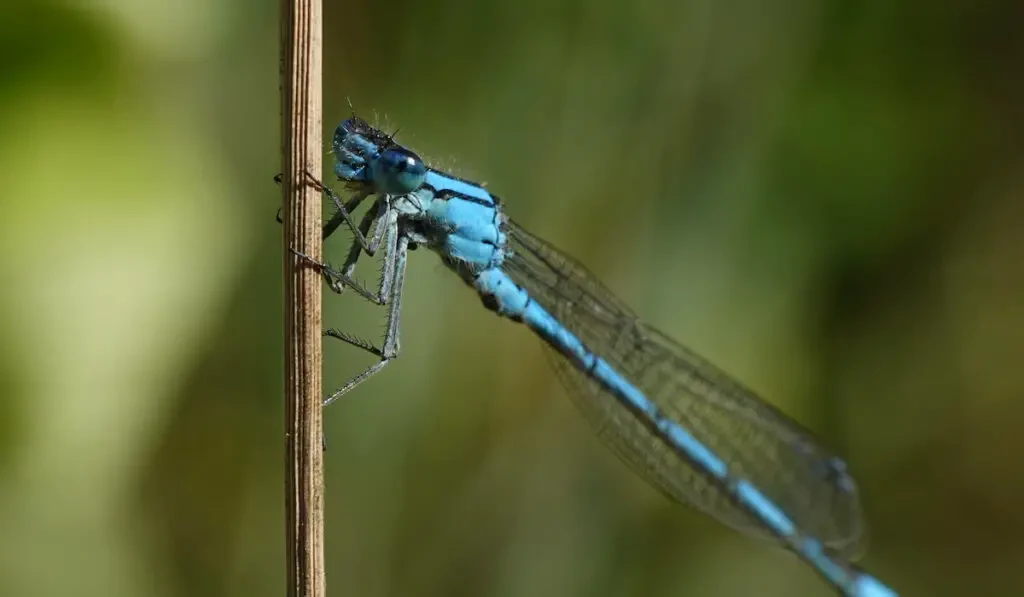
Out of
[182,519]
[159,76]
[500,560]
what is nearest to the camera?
[159,76]

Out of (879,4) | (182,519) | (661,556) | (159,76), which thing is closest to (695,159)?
(879,4)

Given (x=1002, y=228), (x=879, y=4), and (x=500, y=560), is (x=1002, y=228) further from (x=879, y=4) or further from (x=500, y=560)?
(x=500, y=560)

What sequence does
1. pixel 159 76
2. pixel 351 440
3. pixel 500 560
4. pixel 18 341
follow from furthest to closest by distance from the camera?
pixel 500 560 < pixel 351 440 < pixel 159 76 < pixel 18 341

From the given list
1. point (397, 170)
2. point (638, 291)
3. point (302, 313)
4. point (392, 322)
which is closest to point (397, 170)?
point (397, 170)

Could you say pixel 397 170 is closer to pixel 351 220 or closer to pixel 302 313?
pixel 351 220

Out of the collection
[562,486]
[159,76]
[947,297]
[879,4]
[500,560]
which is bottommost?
[500,560]

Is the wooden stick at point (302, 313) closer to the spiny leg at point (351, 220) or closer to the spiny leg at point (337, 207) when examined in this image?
the spiny leg at point (337, 207)

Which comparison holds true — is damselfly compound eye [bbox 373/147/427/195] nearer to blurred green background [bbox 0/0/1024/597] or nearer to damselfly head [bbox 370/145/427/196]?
damselfly head [bbox 370/145/427/196]

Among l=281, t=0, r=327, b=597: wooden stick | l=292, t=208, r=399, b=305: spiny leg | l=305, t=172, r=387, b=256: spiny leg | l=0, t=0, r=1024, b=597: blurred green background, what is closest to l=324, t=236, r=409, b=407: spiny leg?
l=292, t=208, r=399, b=305: spiny leg
